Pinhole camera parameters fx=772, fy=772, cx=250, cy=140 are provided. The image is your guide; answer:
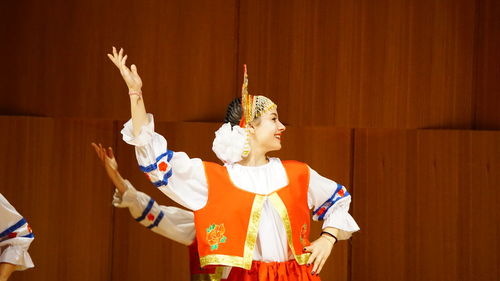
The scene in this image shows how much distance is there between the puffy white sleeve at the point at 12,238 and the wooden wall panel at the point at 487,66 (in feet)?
8.54

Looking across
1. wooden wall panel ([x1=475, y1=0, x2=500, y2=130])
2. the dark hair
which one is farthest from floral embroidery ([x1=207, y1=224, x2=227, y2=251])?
wooden wall panel ([x1=475, y1=0, x2=500, y2=130])

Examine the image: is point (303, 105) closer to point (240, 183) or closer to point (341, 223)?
point (341, 223)

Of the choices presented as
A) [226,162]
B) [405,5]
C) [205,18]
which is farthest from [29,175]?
[405,5]

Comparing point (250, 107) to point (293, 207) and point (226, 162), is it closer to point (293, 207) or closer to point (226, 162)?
point (226, 162)

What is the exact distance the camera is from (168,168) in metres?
2.78

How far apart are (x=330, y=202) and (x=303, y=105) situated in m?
1.37

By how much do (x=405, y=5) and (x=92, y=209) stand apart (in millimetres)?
2086

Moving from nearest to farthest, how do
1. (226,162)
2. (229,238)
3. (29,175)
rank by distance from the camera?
(229,238) < (226,162) < (29,175)

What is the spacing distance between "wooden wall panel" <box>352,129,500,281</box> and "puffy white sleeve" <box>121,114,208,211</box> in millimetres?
1692

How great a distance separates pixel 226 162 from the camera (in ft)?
9.86

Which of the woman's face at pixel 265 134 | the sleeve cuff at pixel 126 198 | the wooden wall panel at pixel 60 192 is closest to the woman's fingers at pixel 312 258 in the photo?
the woman's face at pixel 265 134

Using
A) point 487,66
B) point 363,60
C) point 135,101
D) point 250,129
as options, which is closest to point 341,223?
point 250,129

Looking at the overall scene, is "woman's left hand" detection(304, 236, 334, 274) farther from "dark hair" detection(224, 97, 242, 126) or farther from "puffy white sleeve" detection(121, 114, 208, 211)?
"dark hair" detection(224, 97, 242, 126)

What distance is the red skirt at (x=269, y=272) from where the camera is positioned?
2814mm
